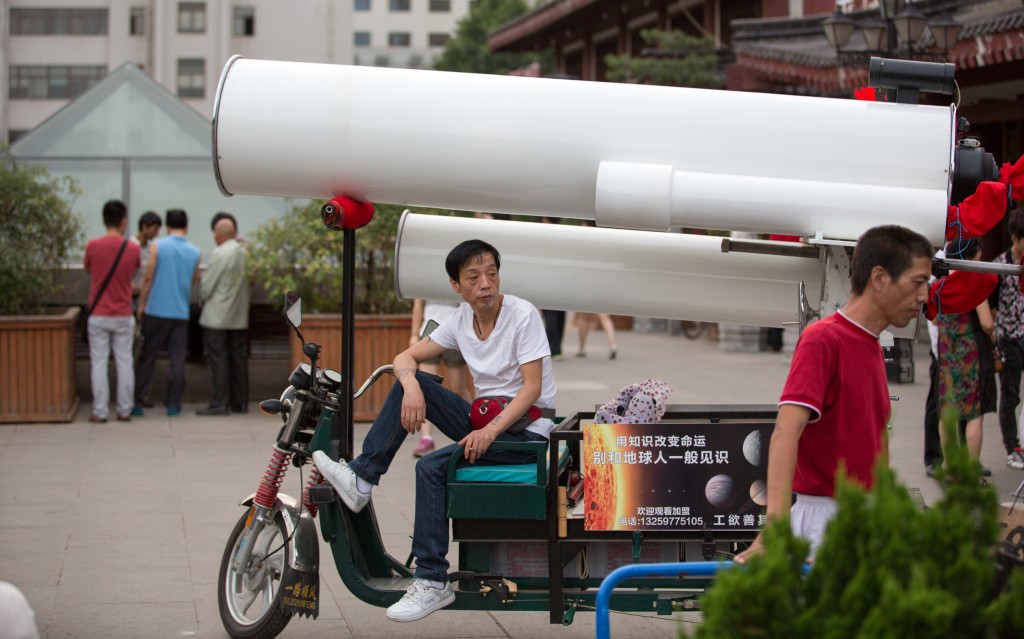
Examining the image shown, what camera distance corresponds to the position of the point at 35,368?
1170cm

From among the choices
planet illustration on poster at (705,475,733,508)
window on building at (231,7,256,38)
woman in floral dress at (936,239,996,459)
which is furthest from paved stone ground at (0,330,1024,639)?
window on building at (231,7,256,38)

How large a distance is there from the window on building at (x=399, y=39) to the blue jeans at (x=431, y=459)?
343ft

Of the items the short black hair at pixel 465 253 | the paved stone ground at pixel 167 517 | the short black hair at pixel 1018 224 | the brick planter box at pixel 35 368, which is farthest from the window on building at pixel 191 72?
the short black hair at pixel 465 253

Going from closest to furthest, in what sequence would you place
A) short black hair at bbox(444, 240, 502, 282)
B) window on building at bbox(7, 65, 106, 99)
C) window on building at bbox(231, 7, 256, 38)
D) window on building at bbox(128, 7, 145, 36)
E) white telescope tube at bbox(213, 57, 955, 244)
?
white telescope tube at bbox(213, 57, 955, 244), short black hair at bbox(444, 240, 502, 282), window on building at bbox(128, 7, 145, 36), window on building at bbox(7, 65, 106, 99), window on building at bbox(231, 7, 256, 38)

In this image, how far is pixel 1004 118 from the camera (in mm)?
18281

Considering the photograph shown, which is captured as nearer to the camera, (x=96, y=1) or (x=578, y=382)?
(x=578, y=382)

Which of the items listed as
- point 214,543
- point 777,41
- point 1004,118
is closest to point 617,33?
point 777,41

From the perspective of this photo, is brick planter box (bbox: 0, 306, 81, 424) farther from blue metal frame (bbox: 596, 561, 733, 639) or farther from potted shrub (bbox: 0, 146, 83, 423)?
blue metal frame (bbox: 596, 561, 733, 639)

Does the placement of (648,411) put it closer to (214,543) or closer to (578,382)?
(214,543)

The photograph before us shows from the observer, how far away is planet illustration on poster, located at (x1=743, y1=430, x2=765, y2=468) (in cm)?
504

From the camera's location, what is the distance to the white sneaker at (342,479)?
5348 millimetres

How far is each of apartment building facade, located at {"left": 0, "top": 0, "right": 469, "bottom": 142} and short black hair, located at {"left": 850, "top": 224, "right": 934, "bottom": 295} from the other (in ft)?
249

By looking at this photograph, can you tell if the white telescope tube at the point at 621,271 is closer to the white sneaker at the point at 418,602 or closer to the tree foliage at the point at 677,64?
the white sneaker at the point at 418,602

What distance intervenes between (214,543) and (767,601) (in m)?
5.69
